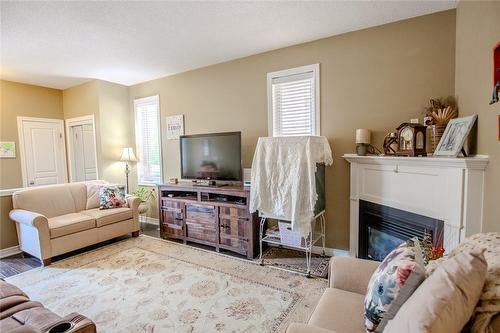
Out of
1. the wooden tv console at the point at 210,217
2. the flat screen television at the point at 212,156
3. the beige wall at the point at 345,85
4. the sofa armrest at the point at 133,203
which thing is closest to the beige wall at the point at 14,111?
the sofa armrest at the point at 133,203

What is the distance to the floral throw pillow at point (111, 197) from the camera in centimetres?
384

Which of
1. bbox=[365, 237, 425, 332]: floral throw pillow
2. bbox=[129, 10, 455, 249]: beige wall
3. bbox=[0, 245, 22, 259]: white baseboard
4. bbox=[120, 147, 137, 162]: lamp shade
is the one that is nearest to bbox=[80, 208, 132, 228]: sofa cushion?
bbox=[0, 245, 22, 259]: white baseboard

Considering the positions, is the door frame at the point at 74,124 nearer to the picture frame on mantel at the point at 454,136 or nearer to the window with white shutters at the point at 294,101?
the window with white shutters at the point at 294,101

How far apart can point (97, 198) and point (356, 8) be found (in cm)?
426

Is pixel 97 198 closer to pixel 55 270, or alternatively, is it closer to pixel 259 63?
pixel 55 270

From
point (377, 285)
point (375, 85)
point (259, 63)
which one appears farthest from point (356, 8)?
point (377, 285)

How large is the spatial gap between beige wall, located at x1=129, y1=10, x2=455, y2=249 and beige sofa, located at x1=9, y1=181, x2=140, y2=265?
181 cm

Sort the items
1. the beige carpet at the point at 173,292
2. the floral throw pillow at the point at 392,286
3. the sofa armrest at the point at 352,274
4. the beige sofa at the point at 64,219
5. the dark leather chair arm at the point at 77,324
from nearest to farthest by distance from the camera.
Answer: the floral throw pillow at the point at 392,286 < the dark leather chair arm at the point at 77,324 < the sofa armrest at the point at 352,274 < the beige carpet at the point at 173,292 < the beige sofa at the point at 64,219

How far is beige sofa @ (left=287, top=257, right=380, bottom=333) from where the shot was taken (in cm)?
123

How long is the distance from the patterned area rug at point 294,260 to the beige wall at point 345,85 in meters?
0.29

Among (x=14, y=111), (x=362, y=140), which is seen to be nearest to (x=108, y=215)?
(x=14, y=111)

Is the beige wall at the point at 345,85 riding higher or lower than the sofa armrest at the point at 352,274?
higher

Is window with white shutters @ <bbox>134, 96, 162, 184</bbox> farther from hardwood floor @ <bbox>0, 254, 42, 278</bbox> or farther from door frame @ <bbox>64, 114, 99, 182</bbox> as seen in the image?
hardwood floor @ <bbox>0, 254, 42, 278</bbox>

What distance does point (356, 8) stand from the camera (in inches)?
94.7
